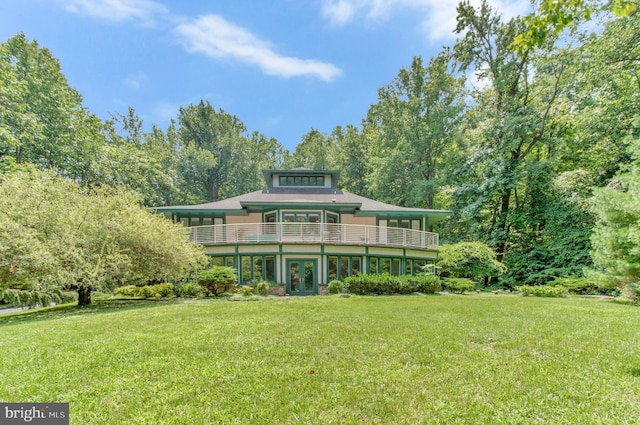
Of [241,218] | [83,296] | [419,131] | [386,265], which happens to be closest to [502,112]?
[419,131]

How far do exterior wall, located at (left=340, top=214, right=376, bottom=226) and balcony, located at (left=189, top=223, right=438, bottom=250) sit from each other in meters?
2.13

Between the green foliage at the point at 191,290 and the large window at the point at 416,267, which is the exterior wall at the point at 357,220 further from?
the green foliage at the point at 191,290

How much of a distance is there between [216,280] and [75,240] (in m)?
5.96

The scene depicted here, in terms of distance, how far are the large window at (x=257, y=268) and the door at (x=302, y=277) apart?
979 millimetres

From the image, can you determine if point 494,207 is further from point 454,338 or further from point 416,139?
point 454,338

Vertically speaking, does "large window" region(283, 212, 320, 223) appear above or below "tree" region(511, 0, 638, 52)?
below

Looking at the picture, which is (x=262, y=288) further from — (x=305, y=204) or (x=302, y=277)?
(x=305, y=204)

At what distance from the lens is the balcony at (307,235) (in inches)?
659

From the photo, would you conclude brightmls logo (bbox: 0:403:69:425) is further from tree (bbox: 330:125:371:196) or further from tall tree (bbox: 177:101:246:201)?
tall tree (bbox: 177:101:246:201)

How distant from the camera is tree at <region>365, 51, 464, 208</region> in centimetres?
2548

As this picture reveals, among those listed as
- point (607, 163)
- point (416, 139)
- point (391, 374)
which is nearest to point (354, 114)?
point (416, 139)

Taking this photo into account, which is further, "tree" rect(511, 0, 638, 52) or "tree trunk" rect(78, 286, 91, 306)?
"tree trunk" rect(78, 286, 91, 306)

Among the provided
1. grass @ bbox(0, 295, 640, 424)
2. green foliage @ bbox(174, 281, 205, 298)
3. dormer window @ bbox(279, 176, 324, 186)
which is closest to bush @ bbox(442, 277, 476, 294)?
grass @ bbox(0, 295, 640, 424)

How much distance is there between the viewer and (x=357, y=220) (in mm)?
20922
